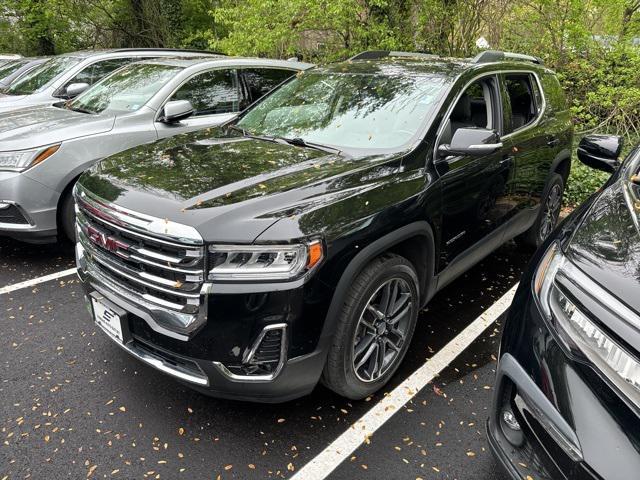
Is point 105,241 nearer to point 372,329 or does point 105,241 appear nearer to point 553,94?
point 372,329

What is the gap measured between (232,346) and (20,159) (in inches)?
121

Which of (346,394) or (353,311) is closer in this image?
(353,311)

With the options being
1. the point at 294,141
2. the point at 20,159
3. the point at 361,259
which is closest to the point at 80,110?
the point at 20,159

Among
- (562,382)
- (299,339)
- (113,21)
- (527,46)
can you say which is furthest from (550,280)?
(113,21)

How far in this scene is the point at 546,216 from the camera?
4.73 m

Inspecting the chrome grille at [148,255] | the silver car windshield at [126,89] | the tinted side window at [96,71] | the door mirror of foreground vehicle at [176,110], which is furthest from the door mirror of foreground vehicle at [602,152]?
the tinted side window at [96,71]

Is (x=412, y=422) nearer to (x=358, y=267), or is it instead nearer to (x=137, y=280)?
(x=358, y=267)

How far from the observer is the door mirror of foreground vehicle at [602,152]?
10.6ft

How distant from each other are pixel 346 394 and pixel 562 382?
4.07ft

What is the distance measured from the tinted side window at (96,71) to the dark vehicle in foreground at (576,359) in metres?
7.32

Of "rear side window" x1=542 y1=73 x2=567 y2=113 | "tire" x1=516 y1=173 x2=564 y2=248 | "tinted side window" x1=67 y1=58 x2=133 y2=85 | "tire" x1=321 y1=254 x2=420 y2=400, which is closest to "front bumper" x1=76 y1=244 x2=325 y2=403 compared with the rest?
"tire" x1=321 y1=254 x2=420 y2=400

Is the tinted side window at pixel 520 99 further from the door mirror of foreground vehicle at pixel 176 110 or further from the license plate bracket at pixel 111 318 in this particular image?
the license plate bracket at pixel 111 318

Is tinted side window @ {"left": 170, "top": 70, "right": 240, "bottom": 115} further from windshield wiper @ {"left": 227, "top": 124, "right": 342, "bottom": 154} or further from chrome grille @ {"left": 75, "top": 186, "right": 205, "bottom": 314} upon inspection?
chrome grille @ {"left": 75, "top": 186, "right": 205, "bottom": 314}

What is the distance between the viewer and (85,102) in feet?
17.4
